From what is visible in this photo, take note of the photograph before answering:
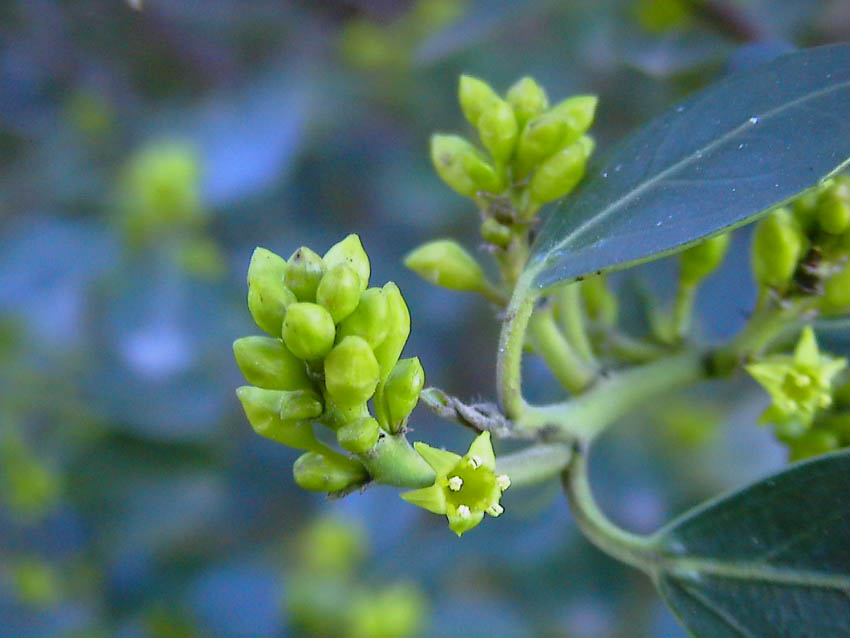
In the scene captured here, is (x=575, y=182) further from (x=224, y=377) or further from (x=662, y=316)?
(x=224, y=377)

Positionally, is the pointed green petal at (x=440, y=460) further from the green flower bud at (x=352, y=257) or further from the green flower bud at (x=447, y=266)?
the green flower bud at (x=447, y=266)

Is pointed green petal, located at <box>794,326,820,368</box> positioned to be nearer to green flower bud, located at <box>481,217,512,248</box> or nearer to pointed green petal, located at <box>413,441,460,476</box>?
green flower bud, located at <box>481,217,512,248</box>

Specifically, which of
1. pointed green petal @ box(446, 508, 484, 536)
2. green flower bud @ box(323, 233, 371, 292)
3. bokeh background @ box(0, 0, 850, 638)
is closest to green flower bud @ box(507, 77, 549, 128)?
green flower bud @ box(323, 233, 371, 292)

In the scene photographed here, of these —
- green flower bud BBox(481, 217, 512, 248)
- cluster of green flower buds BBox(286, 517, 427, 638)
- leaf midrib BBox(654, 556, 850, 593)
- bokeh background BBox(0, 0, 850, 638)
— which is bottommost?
cluster of green flower buds BBox(286, 517, 427, 638)

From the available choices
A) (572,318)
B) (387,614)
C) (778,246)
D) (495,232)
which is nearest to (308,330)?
(495,232)

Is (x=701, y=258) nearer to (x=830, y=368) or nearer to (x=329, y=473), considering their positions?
(x=830, y=368)

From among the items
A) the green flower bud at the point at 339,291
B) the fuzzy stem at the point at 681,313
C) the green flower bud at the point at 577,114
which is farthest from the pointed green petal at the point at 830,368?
the green flower bud at the point at 339,291

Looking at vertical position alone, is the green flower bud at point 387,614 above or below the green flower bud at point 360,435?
below

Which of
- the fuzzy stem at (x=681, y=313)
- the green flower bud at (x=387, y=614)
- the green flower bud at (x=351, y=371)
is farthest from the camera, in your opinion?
the green flower bud at (x=387, y=614)
